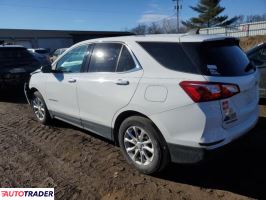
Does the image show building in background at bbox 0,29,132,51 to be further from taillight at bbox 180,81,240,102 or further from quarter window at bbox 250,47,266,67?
taillight at bbox 180,81,240,102

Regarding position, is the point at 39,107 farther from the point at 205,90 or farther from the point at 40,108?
the point at 205,90

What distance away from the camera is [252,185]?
11.6 feet

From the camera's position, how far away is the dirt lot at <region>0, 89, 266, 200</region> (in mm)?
3521

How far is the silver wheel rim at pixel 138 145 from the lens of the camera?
3.76 m

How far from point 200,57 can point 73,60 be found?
101 inches

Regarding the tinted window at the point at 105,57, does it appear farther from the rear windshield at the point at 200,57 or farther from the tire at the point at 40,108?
the tire at the point at 40,108

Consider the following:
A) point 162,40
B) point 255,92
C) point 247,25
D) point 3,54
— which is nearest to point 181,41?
point 162,40

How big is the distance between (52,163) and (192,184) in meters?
2.04

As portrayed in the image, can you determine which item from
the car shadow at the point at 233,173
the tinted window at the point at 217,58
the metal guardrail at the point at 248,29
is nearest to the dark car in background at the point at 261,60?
the car shadow at the point at 233,173

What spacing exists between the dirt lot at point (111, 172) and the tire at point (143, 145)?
0.17 metres

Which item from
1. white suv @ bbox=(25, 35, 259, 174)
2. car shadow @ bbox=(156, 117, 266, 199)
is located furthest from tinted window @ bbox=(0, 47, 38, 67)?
car shadow @ bbox=(156, 117, 266, 199)

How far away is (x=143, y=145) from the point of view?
Result: 3818 millimetres

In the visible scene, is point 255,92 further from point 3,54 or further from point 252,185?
point 3,54

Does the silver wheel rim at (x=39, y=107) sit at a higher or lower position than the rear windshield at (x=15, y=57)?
lower
